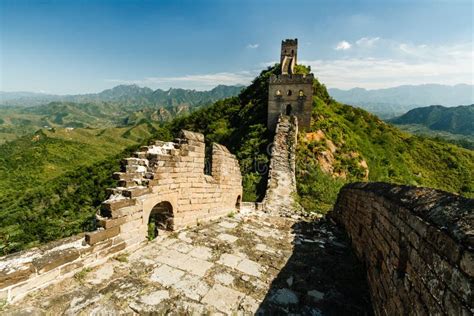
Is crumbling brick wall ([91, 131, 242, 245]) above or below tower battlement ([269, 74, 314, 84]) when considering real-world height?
below

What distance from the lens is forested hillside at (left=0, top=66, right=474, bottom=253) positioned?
1680cm

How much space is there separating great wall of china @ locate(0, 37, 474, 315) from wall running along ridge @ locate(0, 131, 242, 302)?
0.01 m

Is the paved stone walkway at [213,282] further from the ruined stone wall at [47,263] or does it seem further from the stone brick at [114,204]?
the stone brick at [114,204]

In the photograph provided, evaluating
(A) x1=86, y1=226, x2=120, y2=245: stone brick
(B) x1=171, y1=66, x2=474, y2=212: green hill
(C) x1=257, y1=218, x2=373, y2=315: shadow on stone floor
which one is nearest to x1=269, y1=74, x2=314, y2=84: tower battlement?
(B) x1=171, y1=66, x2=474, y2=212: green hill

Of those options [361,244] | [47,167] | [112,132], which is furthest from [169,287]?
[112,132]

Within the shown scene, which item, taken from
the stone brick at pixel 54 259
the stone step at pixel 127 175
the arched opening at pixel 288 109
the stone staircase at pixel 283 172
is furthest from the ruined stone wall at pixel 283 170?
the stone brick at pixel 54 259

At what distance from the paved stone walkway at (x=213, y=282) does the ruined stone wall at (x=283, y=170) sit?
5.54 metres

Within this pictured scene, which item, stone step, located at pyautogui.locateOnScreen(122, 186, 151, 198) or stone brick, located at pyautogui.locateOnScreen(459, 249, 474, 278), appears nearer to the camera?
stone brick, located at pyautogui.locateOnScreen(459, 249, 474, 278)

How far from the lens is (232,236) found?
6.13 meters

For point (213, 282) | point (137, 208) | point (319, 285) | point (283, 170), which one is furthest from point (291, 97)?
point (213, 282)

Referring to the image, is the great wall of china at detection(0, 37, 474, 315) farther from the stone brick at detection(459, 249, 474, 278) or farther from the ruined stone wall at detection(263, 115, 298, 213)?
the ruined stone wall at detection(263, 115, 298, 213)

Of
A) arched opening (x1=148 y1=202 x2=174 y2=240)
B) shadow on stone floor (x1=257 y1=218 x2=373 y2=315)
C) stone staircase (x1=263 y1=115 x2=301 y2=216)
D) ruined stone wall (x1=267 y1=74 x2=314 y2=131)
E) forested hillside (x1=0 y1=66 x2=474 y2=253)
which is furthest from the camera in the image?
ruined stone wall (x1=267 y1=74 x2=314 y2=131)

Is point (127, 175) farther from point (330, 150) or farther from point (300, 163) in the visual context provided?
point (330, 150)

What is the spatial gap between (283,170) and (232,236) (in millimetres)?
11167
